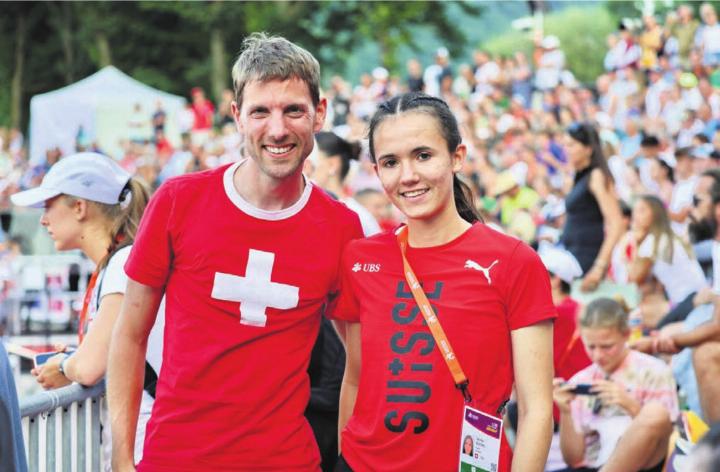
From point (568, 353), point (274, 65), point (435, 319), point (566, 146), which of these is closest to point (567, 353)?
point (568, 353)

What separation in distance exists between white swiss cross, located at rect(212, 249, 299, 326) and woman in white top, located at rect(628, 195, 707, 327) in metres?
5.76

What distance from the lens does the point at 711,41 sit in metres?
20.7

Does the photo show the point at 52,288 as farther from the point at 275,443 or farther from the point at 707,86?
the point at 275,443

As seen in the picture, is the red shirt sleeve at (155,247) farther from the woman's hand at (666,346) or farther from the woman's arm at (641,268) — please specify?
the woman's arm at (641,268)

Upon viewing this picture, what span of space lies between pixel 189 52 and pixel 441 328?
164 ft

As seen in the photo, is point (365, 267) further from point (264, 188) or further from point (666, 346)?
point (666, 346)

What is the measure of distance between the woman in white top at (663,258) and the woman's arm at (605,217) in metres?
0.52

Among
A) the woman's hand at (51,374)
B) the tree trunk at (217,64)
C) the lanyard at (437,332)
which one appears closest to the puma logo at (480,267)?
the lanyard at (437,332)

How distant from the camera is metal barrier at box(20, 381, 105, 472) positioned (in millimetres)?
4355

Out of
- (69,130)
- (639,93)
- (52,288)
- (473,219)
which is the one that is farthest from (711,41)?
(473,219)

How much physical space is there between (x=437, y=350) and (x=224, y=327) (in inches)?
24.8

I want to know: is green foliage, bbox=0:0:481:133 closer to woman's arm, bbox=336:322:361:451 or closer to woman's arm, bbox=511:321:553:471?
woman's arm, bbox=336:322:361:451

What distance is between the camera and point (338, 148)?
273 inches

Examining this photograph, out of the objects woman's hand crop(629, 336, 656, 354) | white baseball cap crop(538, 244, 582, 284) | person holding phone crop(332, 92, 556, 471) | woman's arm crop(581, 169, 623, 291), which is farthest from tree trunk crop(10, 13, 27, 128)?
person holding phone crop(332, 92, 556, 471)
